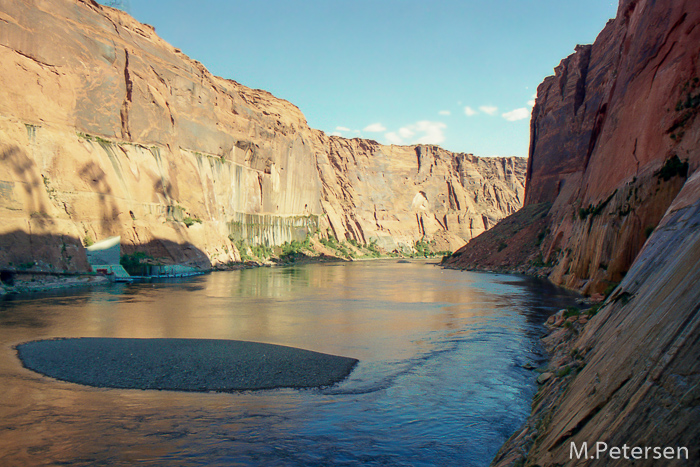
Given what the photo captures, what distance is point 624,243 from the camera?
22625 millimetres

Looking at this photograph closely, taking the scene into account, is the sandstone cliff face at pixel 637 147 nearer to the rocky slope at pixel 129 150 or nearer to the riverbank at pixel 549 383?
the riverbank at pixel 549 383

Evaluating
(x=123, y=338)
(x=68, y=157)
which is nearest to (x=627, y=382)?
(x=123, y=338)

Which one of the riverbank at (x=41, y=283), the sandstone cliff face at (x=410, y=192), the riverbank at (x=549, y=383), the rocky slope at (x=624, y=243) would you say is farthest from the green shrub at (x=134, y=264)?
the sandstone cliff face at (x=410, y=192)

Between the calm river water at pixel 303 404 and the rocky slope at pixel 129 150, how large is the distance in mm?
17127

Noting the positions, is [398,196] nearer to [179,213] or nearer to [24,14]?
[179,213]

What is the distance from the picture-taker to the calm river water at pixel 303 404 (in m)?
7.74

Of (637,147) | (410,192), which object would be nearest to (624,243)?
(637,147)

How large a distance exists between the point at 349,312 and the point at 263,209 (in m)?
62.7

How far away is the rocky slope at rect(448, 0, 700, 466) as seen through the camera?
→ 14.8 ft

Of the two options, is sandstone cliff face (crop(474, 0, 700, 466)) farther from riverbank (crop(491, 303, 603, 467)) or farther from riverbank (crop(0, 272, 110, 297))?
riverbank (crop(0, 272, 110, 297))

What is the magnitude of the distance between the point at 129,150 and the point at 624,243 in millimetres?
50769

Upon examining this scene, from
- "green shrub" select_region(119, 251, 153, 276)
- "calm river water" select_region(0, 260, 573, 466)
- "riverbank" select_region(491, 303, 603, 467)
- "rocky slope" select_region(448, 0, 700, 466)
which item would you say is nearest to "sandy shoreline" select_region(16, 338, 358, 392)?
"calm river water" select_region(0, 260, 573, 466)

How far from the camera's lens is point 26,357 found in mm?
13484

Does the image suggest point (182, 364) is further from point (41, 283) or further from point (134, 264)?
point (134, 264)
